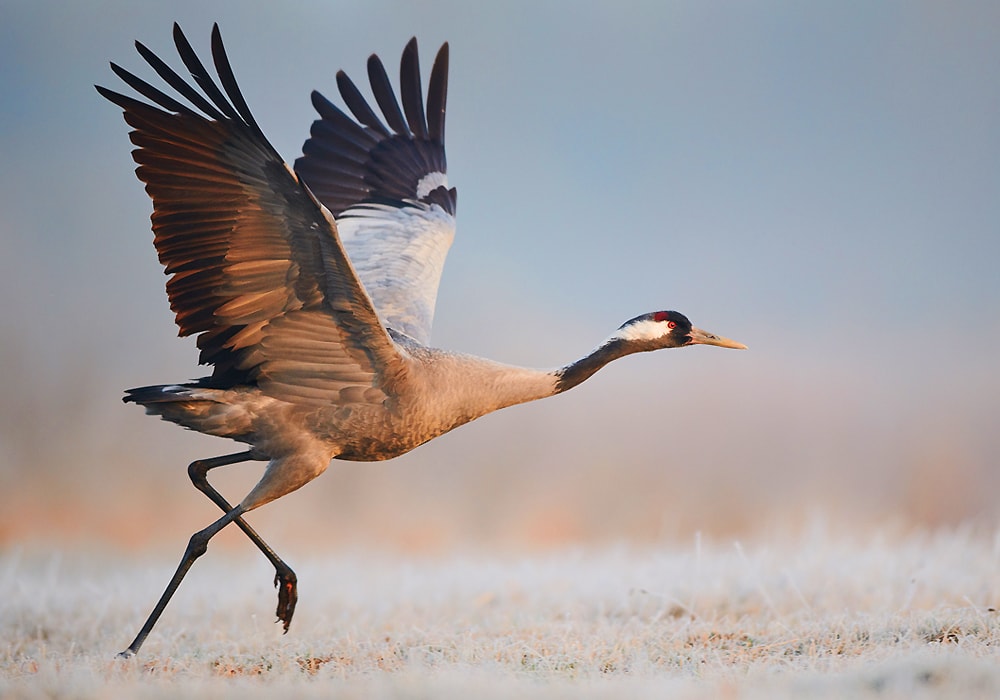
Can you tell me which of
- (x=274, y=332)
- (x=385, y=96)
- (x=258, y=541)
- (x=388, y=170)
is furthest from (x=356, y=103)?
(x=258, y=541)

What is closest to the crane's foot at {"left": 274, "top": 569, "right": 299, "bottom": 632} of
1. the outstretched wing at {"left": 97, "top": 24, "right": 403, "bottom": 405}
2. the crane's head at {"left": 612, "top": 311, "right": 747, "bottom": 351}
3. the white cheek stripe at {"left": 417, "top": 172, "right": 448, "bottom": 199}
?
the outstretched wing at {"left": 97, "top": 24, "right": 403, "bottom": 405}

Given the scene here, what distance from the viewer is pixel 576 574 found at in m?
6.88

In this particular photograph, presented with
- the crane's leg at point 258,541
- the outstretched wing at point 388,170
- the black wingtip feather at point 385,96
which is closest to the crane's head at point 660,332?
the outstretched wing at point 388,170

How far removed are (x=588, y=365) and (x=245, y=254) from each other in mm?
1813

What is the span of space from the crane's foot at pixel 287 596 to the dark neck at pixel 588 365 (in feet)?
5.27

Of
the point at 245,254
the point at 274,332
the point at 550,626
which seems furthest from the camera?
the point at 550,626

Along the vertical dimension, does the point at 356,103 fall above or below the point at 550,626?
above

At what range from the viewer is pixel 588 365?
534cm

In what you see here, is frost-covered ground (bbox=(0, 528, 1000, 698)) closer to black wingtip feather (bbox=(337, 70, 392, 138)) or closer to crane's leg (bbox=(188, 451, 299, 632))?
crane's leg (bbox=(188, 451, 299, 632))

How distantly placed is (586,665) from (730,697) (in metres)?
1.04

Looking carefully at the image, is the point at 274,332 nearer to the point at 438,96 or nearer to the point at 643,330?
the point at 643,330

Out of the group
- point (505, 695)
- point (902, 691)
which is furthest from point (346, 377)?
point (902, 691)

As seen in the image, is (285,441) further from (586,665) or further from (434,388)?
(586,665)

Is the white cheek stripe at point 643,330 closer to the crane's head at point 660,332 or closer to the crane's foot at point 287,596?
the crane's head at point 660,332
